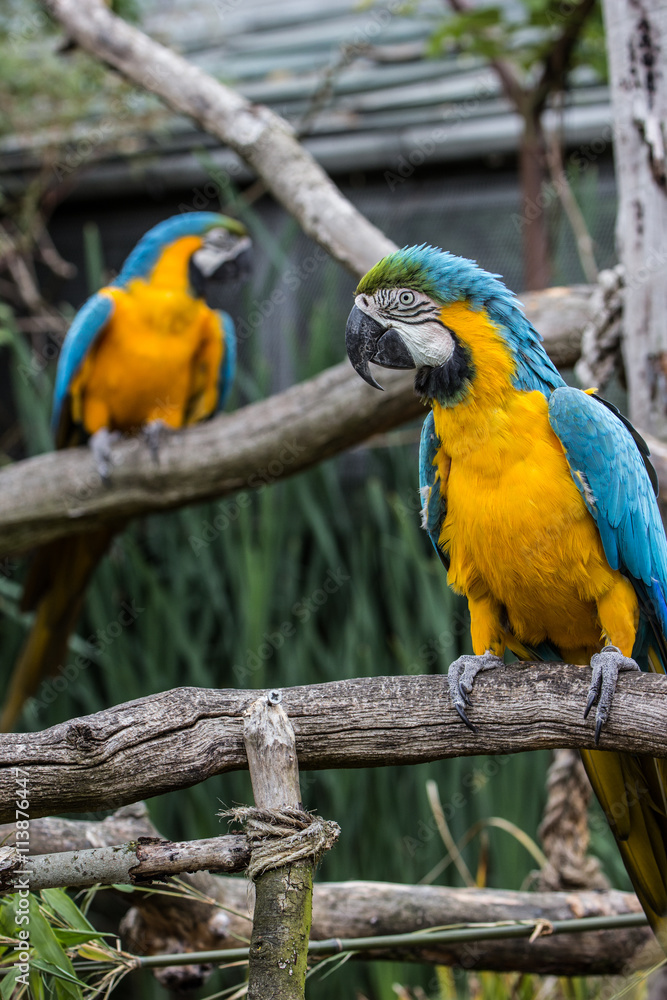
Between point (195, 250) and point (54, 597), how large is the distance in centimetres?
113

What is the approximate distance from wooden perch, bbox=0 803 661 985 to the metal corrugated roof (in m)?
2.26

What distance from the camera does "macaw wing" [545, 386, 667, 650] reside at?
3.98 ft

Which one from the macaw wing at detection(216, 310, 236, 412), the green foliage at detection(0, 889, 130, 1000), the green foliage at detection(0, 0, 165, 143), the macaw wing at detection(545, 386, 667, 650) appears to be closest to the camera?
the green foliage at detection(0, 889, 130, 1000)

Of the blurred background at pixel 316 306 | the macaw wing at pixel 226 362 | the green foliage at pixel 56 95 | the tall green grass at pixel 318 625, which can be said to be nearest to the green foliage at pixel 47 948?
the blurred background at pixel 316 306

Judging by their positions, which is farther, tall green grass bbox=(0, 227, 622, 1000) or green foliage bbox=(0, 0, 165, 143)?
green foliage bbox=(0, 0, 165, 143)

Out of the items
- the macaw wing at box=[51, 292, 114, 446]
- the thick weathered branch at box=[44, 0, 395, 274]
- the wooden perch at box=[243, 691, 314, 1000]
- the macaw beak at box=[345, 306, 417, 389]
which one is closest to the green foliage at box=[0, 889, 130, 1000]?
the wooden perch at box=[243, 691, 314, 1000]

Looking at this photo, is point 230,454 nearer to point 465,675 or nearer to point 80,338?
point 80,338

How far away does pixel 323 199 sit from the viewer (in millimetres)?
2125

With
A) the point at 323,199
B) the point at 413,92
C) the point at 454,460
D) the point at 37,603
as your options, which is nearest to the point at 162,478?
the point at 37,603

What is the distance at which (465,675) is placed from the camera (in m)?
1.16

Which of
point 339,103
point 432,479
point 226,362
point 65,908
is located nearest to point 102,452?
point 226,362

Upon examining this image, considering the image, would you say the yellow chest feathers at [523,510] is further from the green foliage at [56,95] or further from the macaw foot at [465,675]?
the green foliage at [56,95]

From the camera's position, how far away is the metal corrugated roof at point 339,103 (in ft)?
10.2

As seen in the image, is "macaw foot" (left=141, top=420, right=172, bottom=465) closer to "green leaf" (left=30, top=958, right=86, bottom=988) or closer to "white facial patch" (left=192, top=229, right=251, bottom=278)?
"white facial patch" (left=192, top=229, right=251, bottom=278)
